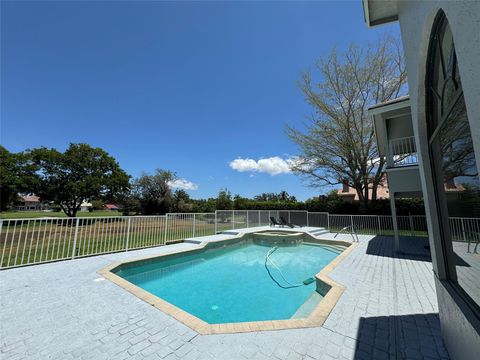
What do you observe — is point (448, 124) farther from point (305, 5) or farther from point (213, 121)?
point (213, 121)

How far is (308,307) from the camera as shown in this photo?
166 inches

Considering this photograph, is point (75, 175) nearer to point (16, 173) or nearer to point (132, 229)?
point (16, 173)

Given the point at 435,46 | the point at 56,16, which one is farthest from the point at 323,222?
the point at 56,16

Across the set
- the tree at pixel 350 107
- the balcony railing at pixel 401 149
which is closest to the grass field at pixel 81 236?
the balcony railing at pixel 401 149

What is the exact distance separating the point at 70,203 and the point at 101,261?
21795mm

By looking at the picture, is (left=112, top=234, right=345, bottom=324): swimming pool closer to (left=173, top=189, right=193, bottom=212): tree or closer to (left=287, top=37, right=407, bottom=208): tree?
(left=287, top=37, right=407, bottom=208): tree

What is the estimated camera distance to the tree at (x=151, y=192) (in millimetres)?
27031

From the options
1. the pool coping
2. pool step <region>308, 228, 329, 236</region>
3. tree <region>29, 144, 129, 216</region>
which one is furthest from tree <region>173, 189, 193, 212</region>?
the pool coping

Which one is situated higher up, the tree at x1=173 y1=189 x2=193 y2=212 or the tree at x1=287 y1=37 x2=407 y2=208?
the tree at x1=287 y1=37 x2=407 y2=208

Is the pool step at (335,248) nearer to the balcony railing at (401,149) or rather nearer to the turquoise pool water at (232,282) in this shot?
the turquoise pool water at (232,282)

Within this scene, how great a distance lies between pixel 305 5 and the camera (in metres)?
7.60

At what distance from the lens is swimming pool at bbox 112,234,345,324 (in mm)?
4445

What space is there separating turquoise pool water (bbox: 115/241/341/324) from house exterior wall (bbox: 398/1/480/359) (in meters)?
2.59

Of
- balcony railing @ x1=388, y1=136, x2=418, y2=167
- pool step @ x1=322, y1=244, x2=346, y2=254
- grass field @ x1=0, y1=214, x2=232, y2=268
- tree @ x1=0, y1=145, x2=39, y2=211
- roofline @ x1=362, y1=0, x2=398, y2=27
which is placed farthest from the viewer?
tree @ x1=0, y1=145, x2=39, y2=211
